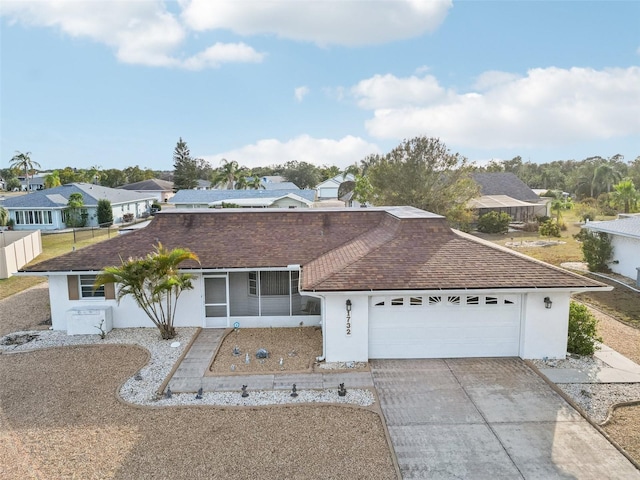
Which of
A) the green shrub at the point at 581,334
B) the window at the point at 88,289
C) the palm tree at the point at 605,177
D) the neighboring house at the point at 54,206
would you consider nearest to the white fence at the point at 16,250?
the window at the point at 88,289

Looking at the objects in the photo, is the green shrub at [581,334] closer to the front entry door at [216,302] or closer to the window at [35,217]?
the front entry door at [216,302]

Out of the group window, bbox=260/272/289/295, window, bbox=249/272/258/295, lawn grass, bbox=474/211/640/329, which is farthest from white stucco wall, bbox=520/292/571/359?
window, bbox=249/272/258/295

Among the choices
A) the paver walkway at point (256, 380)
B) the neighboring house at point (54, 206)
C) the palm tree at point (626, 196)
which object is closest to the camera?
the paver walkway at point (256, 380)

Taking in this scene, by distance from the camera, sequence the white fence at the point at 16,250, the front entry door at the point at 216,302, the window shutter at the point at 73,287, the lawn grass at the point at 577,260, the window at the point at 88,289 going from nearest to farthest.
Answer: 1. the window shutter at the point at 73,287
2. the window at the point at 88,289
3. the front entry door at the point at 216,302
4. the lawn grass at the point at 577,260
5. the white fence at the point at 16,250

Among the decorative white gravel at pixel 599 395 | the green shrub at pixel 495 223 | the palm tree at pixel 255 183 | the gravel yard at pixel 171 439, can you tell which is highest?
the palm tree at pixel 255 183

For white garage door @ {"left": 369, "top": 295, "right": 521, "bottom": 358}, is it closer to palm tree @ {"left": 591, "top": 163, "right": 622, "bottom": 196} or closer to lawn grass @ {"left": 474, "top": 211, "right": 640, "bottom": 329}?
lawn grass @ {"left": 474, "top": 211, "right": 640, "bottom": 329}

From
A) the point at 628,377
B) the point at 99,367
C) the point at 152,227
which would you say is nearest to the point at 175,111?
the point at 152,227
